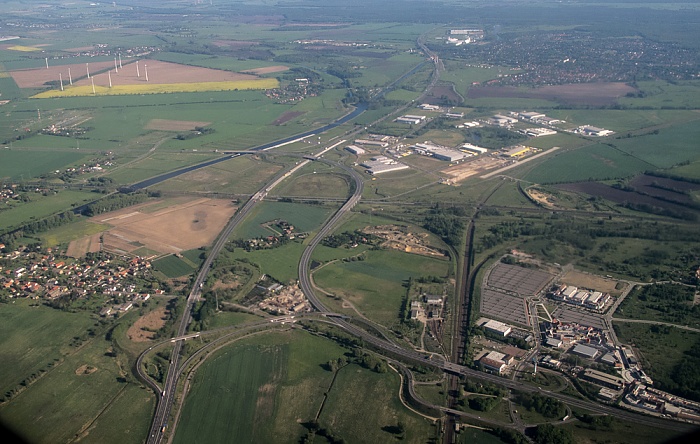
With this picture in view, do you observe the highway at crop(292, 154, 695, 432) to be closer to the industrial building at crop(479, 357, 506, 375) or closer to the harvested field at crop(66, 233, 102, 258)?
the industrial building at crop(479, 357, 506, 375)

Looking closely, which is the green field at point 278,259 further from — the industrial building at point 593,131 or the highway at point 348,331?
the industrial building at point 593,131

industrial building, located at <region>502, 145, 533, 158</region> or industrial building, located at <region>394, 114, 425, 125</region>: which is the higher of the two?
industrial building, located at <region>502, 145, 533, 158</region>

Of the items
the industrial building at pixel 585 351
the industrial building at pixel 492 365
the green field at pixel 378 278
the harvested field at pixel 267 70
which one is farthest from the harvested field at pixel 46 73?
the industrial building at pixel 585 351

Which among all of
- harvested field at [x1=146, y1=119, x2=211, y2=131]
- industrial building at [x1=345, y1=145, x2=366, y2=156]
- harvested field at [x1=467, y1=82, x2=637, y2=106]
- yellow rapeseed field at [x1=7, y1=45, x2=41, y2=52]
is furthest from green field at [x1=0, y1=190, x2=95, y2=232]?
yellow rapeseed field at [x1=7, y1=45, x2=41, y2=52]

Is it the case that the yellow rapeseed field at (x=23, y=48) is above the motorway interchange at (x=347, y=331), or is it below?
below

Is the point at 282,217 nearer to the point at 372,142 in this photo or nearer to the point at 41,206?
the point at 41,206
